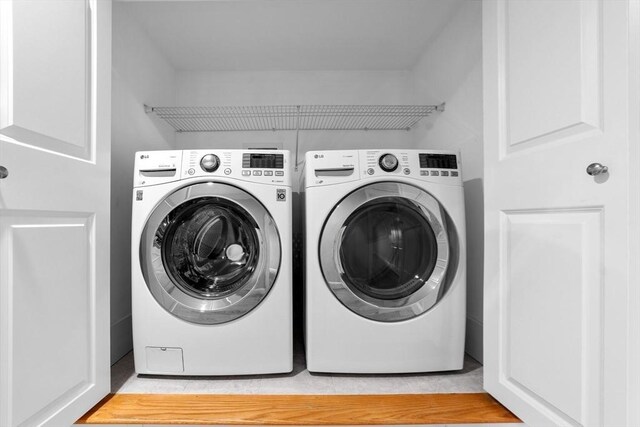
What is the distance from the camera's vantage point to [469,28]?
155 cm

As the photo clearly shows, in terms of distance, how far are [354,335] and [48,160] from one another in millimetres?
1190

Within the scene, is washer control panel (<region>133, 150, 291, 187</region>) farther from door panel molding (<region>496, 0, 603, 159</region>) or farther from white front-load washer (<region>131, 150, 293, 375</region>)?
door panel molding (<region>496, 0, 603, 159</region>)

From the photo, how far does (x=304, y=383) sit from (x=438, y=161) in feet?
3.54

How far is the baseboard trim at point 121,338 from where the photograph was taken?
145 centimetres

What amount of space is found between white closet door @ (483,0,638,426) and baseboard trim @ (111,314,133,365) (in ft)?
5.28

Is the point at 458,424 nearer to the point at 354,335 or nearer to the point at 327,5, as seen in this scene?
the point at 354,335

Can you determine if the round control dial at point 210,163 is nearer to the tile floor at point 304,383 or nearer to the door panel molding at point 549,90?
the tile floor at point 304,383

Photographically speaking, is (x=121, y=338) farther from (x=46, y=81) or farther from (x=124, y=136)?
(x=46, y=81)

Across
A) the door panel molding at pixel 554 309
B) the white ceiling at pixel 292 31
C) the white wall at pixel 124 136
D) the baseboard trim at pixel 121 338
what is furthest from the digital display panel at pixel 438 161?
the baseboard trim at pixel 121 338

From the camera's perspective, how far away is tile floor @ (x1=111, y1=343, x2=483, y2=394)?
1.22 meters

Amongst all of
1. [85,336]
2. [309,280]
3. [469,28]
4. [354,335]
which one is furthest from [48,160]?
[469,28]

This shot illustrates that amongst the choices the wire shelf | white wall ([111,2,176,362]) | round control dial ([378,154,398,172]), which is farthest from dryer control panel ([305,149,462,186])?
white wall ([111,2,176,362])

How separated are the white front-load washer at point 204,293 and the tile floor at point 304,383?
0.15 ft

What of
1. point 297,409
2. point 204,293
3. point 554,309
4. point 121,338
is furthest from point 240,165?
point 554,309
